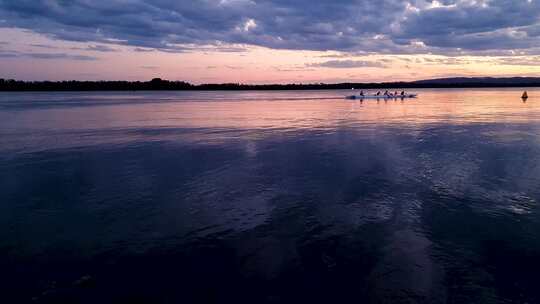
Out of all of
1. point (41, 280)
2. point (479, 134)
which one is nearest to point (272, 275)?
point (41, 280)

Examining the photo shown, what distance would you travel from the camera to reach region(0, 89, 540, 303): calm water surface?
24.8 ft

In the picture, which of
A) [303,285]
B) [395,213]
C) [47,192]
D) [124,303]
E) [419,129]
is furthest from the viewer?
[419,129]

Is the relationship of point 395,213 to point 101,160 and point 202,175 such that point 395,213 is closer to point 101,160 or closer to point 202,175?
point 202,175

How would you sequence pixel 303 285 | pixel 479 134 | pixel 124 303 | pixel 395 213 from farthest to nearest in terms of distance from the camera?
pixel 479 134 < pixel 395 213 < pixel 303 285 < pixel 124 303

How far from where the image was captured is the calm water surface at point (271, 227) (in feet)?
24.8

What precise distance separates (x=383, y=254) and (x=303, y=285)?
240 cm

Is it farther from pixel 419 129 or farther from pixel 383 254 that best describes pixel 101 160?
pixel 419 129

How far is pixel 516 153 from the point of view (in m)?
20.8

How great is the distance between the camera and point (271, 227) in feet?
34.4

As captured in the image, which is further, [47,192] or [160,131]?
[160,131]

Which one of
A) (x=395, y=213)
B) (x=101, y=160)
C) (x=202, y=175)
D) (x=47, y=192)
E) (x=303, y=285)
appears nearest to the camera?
(x=303, y=285)

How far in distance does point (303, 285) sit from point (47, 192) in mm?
11146

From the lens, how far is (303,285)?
7.62 meters

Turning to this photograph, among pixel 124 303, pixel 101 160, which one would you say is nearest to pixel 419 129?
pixel 101 160
